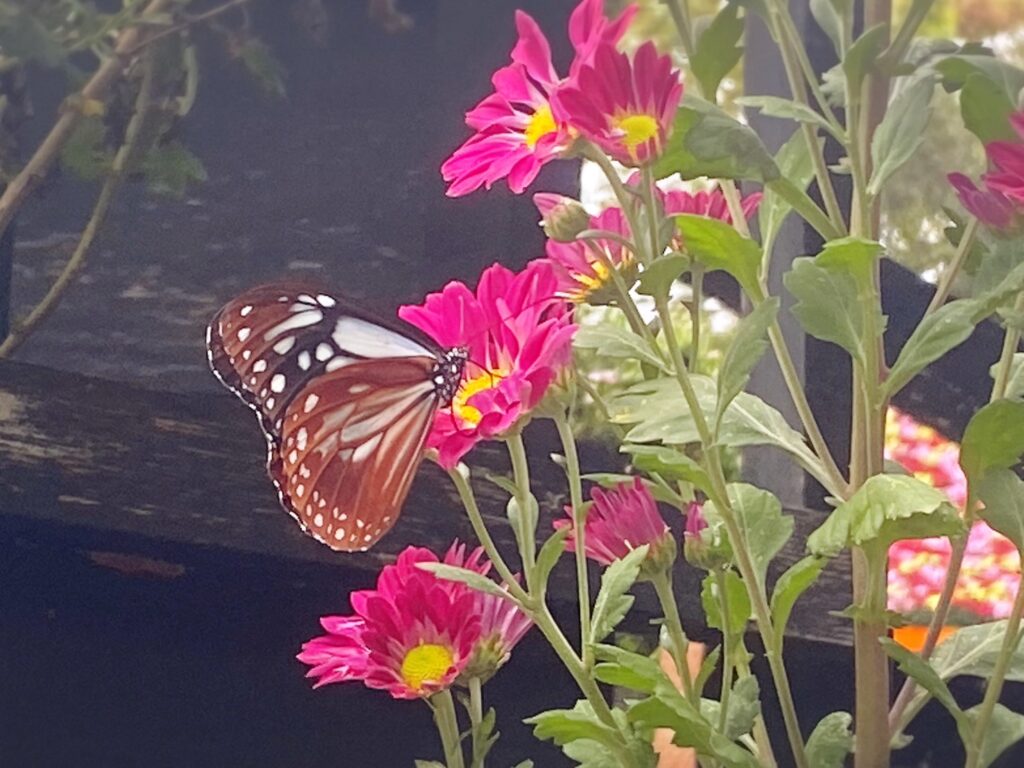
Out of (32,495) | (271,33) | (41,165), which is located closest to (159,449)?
(32,495)

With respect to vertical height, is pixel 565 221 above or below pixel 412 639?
above

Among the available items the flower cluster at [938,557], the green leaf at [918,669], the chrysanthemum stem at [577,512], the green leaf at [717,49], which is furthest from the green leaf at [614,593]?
the flower cluster at [938,557]

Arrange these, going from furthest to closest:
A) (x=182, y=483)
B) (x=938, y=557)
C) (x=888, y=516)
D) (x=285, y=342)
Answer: (x=938, y=557) < (x=182, y=483) < (x=285, y=342) < (x=888, y=516)

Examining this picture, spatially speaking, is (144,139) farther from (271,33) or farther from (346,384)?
(346,384)

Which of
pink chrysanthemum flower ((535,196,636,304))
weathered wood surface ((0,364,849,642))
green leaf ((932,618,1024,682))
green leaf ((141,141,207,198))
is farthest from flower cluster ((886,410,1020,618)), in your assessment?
green leaf ((141,141,207,198))

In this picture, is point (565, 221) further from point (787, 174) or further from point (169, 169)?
point (169, 169)

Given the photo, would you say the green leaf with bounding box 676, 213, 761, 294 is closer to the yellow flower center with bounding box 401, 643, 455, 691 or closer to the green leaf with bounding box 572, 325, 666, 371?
the green leaf with bounding box 572, 325, 666, 371

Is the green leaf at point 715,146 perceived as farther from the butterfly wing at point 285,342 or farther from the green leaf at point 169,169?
the green leaf at point 169,169

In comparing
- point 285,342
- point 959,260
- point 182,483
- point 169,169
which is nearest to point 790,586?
point 959,260
